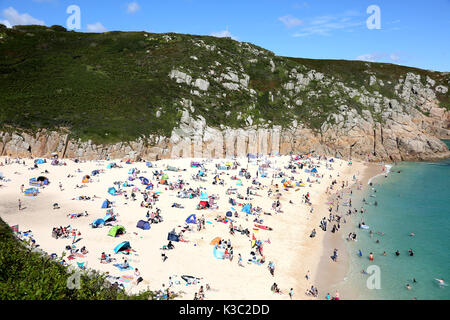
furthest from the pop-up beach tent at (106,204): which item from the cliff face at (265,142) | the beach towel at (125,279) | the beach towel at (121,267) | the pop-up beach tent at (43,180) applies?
the cliff face at (265,142)

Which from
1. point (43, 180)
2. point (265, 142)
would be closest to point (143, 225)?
point (43, 180)

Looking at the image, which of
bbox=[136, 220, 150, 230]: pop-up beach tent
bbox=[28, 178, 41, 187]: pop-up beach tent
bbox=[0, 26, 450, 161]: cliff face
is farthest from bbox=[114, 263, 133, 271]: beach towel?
bbox=[0, 26, 450, 161]: cliff face

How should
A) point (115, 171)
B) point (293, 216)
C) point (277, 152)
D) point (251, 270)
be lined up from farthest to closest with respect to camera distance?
point (277, 152) < point (115, 171) < point (293, 216) < point (251, 270)

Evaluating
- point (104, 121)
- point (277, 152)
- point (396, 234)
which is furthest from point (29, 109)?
point (396, 234)

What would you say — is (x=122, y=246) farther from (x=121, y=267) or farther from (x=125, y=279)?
(x=125, y=279)

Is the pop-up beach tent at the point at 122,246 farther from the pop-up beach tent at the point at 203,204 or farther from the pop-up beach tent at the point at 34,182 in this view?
the pop-up beach tent at the point at 34,182

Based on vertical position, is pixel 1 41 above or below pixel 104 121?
above

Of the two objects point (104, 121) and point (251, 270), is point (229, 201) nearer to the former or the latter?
point (251, 270)
